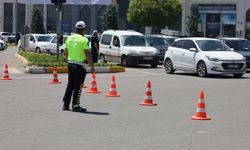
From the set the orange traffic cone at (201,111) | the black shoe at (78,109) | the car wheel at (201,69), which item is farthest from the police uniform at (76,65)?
the car wheel at (201,69)

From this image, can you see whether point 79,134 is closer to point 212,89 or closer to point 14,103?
point 14,103

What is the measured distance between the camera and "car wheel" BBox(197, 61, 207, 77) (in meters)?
23.6

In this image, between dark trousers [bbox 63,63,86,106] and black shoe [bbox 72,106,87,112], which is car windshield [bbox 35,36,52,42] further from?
black shoe [bbox 72,106,87,112]

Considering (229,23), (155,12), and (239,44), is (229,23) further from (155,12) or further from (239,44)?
(239,44)

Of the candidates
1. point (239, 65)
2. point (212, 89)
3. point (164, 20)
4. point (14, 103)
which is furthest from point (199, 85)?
point (164, 20)

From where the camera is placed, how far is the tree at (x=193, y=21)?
7569cm

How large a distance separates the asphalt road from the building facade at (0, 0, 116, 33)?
7374 cm

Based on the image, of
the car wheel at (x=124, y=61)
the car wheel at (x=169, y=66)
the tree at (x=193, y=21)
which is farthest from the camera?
the tree at (x=193, y=21)

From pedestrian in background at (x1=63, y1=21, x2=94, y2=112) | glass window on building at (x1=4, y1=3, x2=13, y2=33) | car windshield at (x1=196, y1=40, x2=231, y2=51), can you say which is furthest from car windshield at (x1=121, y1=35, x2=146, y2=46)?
glass window on building at (x1=4, y1=3, x2=13, y2=33)

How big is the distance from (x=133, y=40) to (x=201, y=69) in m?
8.36

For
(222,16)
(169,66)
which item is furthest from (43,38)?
(222,16)

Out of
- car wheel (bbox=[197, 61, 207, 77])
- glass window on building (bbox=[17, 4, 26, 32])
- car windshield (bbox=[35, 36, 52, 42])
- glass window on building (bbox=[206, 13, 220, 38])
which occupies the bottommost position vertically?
car wheel (bbox=[197, 61, 207, 77])

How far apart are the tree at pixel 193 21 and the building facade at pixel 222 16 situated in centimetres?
183

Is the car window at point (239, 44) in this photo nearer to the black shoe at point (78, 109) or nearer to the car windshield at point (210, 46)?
the car windshield at point (210, 46)
